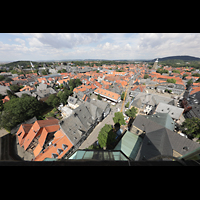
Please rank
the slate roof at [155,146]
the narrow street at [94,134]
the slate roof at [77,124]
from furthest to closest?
the narrow street at [94,134]
the slate roof at [77,124]
the slate roof at [155,146]

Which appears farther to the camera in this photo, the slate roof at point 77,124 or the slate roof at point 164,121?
the slate roof at point 164,121

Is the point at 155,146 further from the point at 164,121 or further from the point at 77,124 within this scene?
the point at 77,124

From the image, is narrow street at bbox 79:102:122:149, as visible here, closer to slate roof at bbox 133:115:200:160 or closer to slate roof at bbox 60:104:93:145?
slate roof at bbox 60:104:93:145

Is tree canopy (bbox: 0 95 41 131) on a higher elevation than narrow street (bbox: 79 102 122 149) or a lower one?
higher

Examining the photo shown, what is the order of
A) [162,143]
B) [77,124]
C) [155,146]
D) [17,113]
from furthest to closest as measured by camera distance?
[17,113], [77,124], [162,143], [155,146]

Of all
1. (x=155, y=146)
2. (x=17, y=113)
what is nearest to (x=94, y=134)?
(x=155, y=146)

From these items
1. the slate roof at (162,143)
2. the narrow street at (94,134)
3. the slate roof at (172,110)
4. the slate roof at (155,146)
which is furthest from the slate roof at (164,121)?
the narrow street at (94,134)

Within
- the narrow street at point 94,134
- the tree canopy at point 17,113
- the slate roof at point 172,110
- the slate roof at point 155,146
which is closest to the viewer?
the slate roof at point 155,146

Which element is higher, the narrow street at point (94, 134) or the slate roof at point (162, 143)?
the slate roof at point (162, 143)

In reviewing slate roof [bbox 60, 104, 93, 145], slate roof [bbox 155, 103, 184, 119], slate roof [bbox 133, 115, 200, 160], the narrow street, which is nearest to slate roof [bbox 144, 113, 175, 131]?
slate roof [bbox 133, 115, 200, 160]

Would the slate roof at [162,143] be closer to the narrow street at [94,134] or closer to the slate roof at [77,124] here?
the narrow street at [94,134]

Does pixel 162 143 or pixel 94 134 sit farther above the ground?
pixel 162 143
